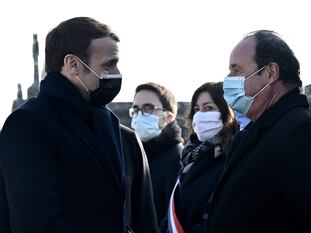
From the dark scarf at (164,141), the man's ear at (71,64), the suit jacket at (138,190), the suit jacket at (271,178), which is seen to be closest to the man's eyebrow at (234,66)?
the suit jacket at (271,178)

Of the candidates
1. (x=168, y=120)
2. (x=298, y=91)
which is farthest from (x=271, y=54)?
(x=168, y=120)

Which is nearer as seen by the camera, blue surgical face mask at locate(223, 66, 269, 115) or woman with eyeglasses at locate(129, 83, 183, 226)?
blue surgical face mask at locate(223, 66, 269, 115)

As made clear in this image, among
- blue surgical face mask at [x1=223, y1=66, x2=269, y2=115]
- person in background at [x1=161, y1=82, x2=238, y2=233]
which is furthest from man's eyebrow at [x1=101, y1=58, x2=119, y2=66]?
person in background at [x1=161, y1=82, x2=238, y2=233]

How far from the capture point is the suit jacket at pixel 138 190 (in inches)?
168

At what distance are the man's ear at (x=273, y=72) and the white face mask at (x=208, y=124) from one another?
57.7 inches

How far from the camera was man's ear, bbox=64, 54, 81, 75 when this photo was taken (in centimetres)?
400

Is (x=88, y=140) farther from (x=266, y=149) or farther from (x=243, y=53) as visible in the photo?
(x=243, y=53)

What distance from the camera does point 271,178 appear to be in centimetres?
382

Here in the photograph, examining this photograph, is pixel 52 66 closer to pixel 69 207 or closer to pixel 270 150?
pixel 69 207

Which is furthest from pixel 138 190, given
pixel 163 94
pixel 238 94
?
pixel 163 94

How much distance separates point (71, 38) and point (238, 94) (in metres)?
1.10

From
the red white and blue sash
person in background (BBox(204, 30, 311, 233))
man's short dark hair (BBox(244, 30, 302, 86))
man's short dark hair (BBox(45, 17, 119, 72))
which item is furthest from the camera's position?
the red white and blue sash

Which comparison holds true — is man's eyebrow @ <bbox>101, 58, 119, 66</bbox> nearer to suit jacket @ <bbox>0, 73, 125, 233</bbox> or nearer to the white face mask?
suit jacket @ <bbox>0, 73, 125, 233</bbox>

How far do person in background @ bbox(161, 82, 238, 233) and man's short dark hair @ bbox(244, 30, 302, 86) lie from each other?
4.33ft
